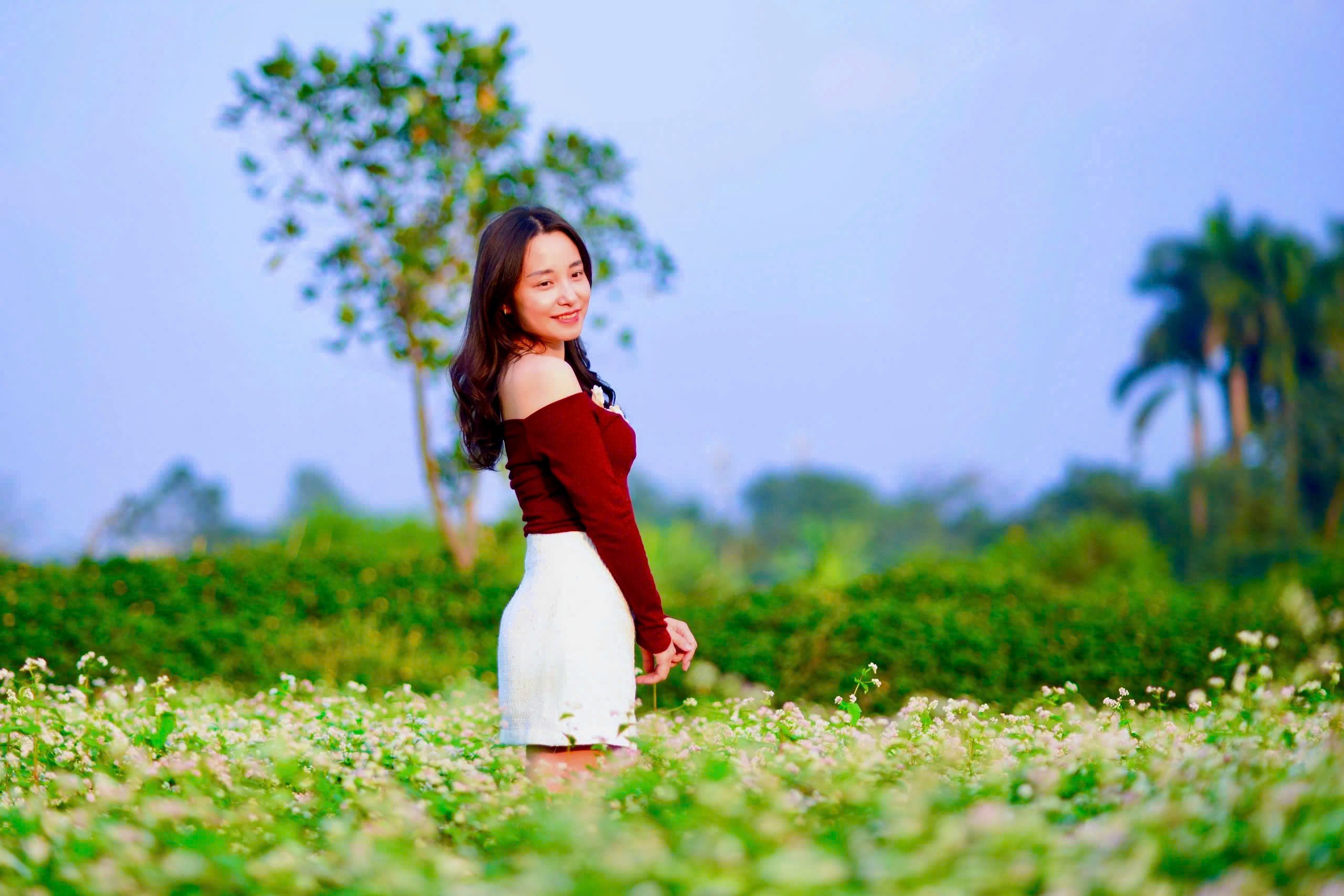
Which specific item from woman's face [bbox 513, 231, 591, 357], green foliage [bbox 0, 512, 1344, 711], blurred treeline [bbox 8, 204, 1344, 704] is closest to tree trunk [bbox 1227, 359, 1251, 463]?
blurred treeline [bbox 8, 204, 1344, 704]

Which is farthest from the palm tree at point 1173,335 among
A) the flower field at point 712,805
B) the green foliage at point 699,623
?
the flower field at point 712,805

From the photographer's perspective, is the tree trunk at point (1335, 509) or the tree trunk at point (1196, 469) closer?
the tree trunk at point (1335, 509)

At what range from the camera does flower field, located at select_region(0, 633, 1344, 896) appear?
7.28 feet

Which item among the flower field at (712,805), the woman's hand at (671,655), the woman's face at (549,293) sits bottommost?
the flower field at (712,805)

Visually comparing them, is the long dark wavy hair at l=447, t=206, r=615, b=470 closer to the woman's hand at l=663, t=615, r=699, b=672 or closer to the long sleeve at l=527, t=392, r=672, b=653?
the long sleeve at l=527, t=392, r=672, b=653

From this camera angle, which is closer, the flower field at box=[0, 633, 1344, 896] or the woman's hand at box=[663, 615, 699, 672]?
the flower field at box=[0, 633, 1344, 896]

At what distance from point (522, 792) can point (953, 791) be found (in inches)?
45.0

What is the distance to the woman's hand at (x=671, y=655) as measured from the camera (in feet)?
12.0

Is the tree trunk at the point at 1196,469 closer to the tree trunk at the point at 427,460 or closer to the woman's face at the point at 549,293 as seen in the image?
the tree trunk at the point at 427,460

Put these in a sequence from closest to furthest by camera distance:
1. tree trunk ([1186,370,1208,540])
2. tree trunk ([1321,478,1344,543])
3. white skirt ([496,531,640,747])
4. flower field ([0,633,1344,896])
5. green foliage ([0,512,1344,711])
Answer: flower field ([0,633,1344,896]) < white skirt ([496,531,640,747]) < green foliage ([0,512,1344,711]) < tree trunk ([1321,478,1344,543]) < tree trunk ([1186,370,1208,540])

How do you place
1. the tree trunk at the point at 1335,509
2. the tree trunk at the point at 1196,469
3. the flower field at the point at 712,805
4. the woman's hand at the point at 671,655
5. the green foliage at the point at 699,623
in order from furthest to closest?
the tree trunk at the point at 1196,469, the tree trunk at the point at 1335,509, the green foliage at the point at 699,623, the woman's hand at the point at 671,655, the flower field at the point at 712,805

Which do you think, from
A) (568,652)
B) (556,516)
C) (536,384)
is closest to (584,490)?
(556,516)

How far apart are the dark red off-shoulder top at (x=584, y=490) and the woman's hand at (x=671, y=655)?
0.05 metres

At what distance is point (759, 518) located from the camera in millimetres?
59812
